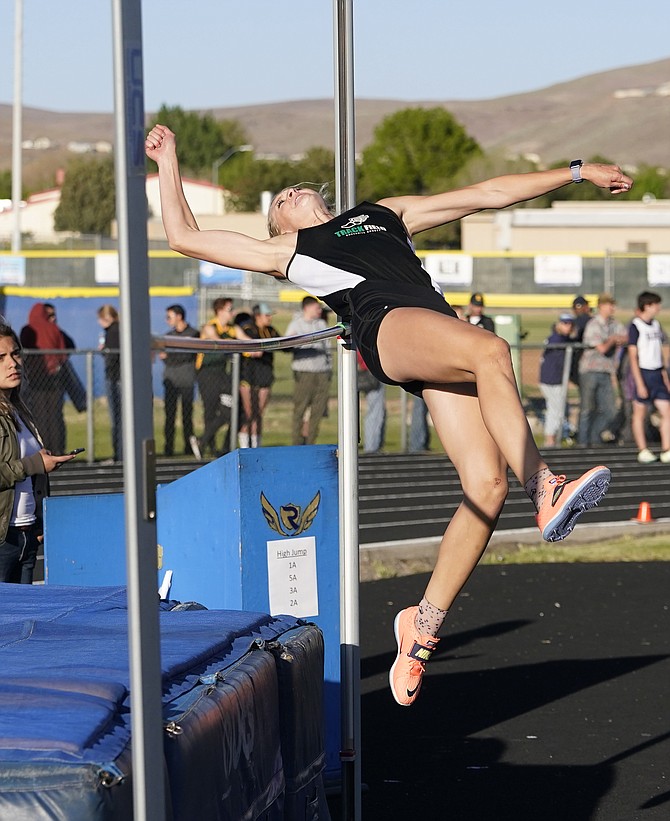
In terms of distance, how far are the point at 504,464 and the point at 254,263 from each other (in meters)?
1.03

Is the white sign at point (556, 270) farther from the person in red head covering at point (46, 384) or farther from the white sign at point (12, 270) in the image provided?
the person in red head covering at point (46, 384)

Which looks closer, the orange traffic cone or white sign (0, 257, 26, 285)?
the orange traffic cone

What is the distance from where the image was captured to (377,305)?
423 cm

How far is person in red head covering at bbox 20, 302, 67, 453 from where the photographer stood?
1423cm

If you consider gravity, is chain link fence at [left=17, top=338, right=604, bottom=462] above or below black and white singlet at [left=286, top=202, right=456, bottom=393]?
below

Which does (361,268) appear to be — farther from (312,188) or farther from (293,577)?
(293,577)

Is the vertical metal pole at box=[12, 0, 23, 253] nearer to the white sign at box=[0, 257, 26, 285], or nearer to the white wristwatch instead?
the white sign at box=[0, 257, 26, 285]

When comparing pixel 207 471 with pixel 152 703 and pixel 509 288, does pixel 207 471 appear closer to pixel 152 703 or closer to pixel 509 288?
pixel 152 703

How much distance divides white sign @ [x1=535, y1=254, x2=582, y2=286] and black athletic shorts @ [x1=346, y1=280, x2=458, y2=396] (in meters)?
25.8

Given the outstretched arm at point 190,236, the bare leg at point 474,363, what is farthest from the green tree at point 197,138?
the bare leg at point 474,363

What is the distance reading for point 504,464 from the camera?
172 inches

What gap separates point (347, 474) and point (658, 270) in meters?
24.5

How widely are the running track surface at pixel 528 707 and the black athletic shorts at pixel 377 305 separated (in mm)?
1979

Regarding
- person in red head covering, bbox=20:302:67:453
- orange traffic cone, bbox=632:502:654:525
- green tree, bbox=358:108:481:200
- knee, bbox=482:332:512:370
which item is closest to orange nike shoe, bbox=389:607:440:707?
knee, bbox=482:332:512:370
